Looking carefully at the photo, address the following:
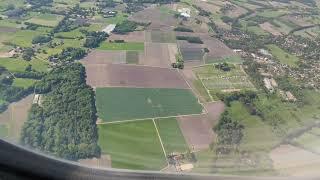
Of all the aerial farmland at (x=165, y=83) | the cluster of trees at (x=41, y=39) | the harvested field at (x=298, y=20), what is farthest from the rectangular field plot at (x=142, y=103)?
the harvested field at (x=298, y=20)

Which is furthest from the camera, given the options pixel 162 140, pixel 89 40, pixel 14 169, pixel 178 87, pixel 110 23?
pixel 110 23

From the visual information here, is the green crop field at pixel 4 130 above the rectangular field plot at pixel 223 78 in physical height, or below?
above

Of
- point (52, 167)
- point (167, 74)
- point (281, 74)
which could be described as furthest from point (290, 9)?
point (52, 167)

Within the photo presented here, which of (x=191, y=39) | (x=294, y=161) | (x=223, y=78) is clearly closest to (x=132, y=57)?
(x=191, y=39)

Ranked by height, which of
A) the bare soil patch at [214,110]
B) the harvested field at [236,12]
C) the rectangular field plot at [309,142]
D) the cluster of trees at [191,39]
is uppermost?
the rectangular field plot at [309,142]

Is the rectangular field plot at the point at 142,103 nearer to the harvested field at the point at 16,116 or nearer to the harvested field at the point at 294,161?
the harvested field at the point at 16,116

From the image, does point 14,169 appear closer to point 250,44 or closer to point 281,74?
point 281,74
